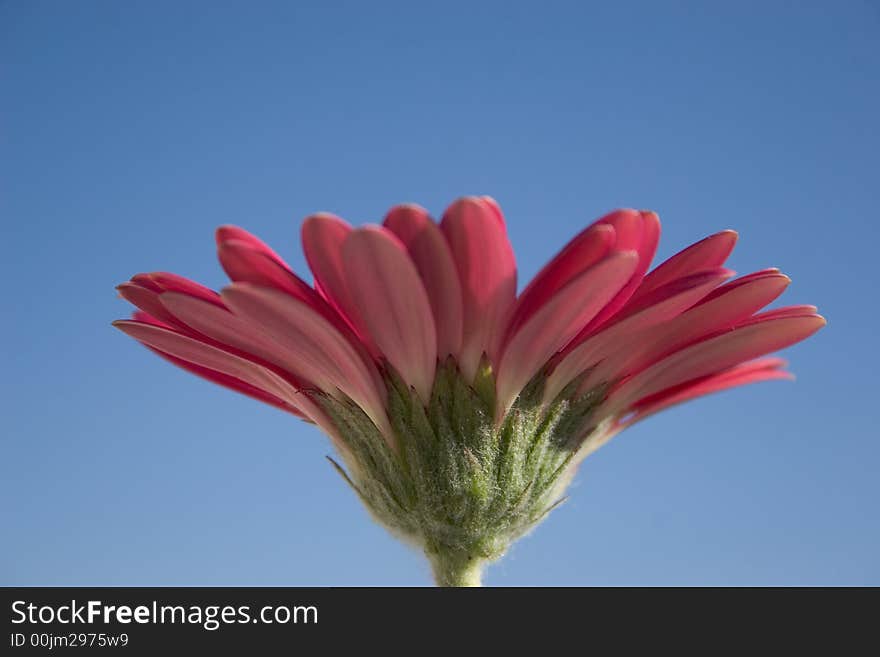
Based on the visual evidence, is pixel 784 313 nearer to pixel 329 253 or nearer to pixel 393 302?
pixel 393 302

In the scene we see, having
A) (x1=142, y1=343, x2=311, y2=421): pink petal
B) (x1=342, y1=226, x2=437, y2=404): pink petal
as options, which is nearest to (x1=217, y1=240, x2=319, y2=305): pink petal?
(x1=342, y1=226, x2=437, y2=404): pink petal

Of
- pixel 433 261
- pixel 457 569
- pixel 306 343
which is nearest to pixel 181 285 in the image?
pixel 306 343

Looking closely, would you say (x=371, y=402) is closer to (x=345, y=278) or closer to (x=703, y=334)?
(x=345, y=278)

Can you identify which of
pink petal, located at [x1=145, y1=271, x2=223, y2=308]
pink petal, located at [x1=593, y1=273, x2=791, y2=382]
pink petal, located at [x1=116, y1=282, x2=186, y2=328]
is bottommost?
pink petal, located at [x1=593, y1=273, x2=791, y2=382]

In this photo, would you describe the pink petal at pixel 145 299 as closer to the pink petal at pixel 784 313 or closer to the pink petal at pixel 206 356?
the pink petal at pixel 206 356

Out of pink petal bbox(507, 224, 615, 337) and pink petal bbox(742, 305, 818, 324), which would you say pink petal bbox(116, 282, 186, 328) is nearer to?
pink petal bbox(507, 224, 615, 337)

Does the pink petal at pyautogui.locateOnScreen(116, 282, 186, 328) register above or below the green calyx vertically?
above
